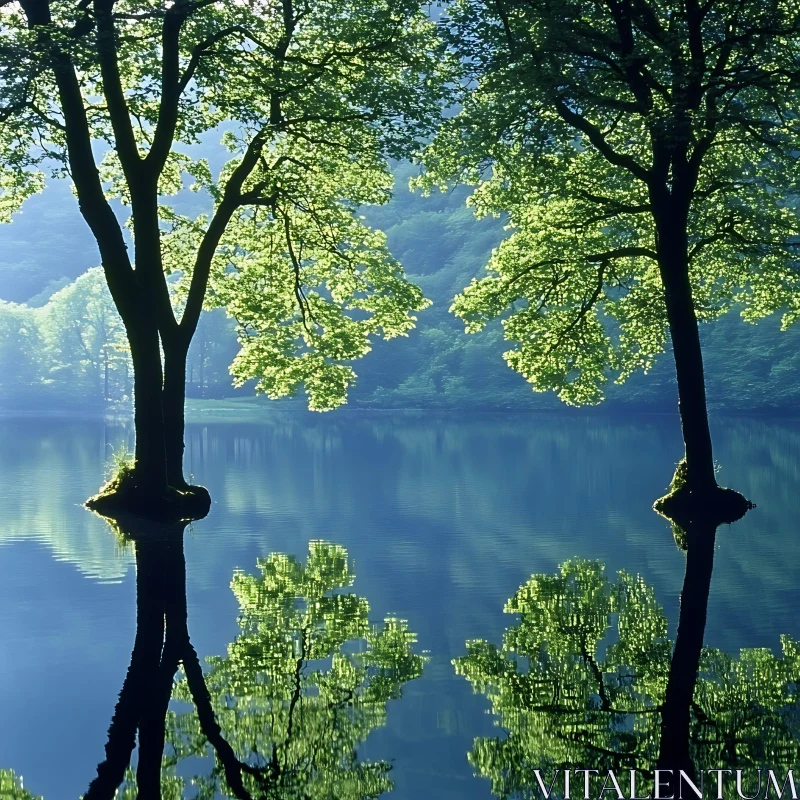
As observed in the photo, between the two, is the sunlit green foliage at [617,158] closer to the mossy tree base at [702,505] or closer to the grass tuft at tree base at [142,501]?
the mossy tree base at [702,505]

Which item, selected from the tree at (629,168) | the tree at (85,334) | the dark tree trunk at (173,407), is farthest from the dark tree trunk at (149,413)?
the tree at (85,334)

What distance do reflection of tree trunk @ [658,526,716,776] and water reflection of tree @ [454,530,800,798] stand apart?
0.01 meters

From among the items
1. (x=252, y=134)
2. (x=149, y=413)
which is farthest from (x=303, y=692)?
(x=252, y=134)

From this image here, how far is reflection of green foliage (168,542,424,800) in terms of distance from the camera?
6.62 meters

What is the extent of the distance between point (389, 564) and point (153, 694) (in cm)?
723

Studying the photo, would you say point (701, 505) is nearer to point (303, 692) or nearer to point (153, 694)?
point (303, 692)

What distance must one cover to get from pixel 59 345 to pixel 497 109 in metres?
107

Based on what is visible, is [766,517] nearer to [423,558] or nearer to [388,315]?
[423,558]

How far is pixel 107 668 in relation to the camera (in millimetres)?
9266

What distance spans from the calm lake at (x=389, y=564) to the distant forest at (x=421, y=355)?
46.9 meters

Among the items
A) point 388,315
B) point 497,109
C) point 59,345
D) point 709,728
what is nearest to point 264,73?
point 497,109

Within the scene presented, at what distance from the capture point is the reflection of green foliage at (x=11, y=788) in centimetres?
641

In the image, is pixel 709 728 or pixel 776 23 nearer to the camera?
pixel 709 728

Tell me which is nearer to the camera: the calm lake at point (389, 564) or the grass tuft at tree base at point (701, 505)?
the calm lake at point (389, 564)
